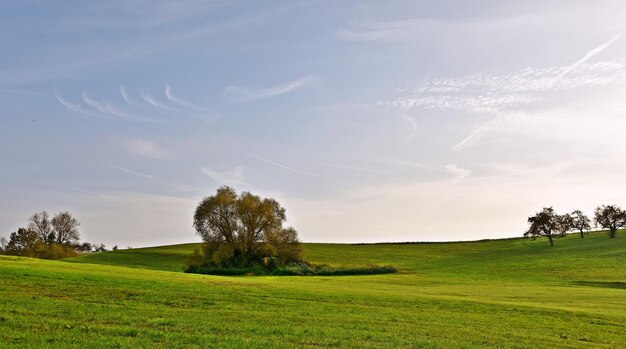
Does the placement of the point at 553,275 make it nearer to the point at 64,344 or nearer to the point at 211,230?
the point at 211,230

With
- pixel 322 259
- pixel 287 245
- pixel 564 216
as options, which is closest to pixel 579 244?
pixel 564 216

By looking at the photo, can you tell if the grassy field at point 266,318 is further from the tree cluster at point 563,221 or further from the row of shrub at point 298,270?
the tree cluster at point 563,221

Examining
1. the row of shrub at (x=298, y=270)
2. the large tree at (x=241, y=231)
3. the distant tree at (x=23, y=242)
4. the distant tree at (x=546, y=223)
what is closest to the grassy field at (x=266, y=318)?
the row of shrub at (x=298, y=270)

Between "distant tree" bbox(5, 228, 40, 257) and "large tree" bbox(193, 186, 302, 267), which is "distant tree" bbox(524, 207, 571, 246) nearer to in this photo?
"large tree" bbox(193, 186, 302, 267)

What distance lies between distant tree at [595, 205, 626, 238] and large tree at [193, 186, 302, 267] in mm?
77503

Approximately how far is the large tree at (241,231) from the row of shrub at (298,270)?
2242mm

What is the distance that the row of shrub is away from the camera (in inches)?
3255

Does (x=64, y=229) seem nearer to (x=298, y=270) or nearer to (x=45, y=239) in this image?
(x=45, y=239)

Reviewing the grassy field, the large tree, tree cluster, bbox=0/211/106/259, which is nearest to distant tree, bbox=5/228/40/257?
tree cluster, bbox=0/211/106/259

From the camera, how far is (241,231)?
88375mm

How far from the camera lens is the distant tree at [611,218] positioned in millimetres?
122812

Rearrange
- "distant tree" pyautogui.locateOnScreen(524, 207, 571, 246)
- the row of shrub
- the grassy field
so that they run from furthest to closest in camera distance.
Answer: "distant tree" pyautogui.locateOnScreen(524, 207, 571, 246) → the row of shrub → the grassy field

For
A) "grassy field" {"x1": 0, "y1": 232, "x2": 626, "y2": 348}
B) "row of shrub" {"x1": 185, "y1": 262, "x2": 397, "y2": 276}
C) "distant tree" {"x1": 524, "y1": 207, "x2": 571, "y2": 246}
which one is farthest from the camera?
"distant tree" {"x1": 524, "y1": 207, "x2": 571, "y2": 246}

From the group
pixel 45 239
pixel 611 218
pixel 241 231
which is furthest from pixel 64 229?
pixel 611 218
